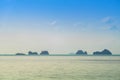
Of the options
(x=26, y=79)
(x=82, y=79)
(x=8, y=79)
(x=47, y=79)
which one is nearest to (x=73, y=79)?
(x=82, y=79)

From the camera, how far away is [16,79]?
51.9 m

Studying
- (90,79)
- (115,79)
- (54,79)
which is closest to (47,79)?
(54,79)

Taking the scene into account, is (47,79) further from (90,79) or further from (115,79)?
(115,79)

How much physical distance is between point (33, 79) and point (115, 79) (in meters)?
15.8

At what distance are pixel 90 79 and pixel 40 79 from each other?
9740mm

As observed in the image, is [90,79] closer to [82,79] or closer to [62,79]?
[82,79]

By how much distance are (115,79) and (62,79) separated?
1019 cm

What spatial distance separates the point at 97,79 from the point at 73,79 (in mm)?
4717

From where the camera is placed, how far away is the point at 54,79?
52.9 meters

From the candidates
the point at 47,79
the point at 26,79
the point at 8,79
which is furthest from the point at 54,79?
the point at 8,79

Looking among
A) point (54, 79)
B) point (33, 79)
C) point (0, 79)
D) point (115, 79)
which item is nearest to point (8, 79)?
point (0, 79)

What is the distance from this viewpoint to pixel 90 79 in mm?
52531

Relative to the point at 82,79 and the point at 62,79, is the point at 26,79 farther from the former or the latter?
the point at 82,79

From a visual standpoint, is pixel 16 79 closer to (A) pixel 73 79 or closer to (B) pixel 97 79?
(A) pixel 73 79
